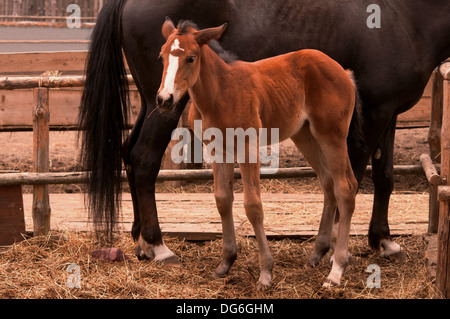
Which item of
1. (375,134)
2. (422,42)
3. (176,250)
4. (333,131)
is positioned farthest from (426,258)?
(176,250)

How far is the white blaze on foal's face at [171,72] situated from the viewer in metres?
2.95

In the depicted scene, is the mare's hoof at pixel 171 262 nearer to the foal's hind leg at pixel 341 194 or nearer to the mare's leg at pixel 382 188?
the foal's hind leg at pixel 341 194

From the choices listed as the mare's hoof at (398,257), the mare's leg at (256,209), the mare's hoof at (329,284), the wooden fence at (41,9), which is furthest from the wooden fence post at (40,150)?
the wooden fence at (41,9)

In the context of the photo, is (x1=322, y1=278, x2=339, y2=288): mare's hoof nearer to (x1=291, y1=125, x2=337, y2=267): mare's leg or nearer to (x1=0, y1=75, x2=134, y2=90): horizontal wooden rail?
(x1=291, y1=125, x2=337, y2=267): mare's leg

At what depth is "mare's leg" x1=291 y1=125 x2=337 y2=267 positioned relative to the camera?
3.98 meters

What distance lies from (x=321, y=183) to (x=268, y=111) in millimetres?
751

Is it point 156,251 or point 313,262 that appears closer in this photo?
point 313,262

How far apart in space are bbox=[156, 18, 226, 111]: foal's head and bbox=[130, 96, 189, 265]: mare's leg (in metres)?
0.83

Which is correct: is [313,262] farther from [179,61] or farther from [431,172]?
[179,61]

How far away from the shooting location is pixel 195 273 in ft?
13.2

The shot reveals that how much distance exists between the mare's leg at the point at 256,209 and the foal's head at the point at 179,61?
0.64 metres

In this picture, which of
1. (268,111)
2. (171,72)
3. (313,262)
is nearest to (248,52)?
(268,111)

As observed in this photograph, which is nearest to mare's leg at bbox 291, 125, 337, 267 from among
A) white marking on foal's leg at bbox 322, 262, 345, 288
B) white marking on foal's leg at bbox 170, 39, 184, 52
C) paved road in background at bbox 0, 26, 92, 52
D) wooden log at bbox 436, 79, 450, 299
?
white marking on foal's leg at bbox 322, 262, 345, 288

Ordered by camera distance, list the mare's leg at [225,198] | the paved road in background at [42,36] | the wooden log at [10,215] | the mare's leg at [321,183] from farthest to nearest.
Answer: the paved road in background at [42,36]
the wooden log at [10,215]
the mare's leg at [321,183]
the mare's leg at [225,198]
